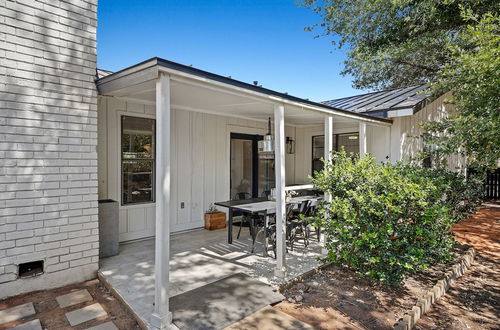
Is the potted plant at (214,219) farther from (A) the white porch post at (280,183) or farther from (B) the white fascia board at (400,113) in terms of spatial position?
(B) the white fascia board at (400,113)

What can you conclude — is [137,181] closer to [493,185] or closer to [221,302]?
[221,302]

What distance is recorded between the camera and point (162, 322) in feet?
8.32

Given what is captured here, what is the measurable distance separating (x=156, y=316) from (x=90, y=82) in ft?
9.96

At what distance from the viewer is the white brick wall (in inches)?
123

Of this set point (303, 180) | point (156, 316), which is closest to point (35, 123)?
point (156, 316)

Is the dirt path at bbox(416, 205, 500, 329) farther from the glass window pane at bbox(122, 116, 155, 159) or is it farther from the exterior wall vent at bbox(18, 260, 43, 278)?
the glass window pane at bbox(122, 116, 155, 159)

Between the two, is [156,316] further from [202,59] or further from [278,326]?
[202,59]

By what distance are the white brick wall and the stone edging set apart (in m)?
3.79

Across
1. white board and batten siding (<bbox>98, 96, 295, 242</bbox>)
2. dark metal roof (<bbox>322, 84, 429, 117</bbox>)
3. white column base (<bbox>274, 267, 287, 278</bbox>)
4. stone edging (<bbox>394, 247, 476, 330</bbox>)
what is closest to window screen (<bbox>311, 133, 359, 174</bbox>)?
dark metal roof (<bbox>322, 84, 429, 117</bbox>)

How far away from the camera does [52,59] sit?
11.2 ft

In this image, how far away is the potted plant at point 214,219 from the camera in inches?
240

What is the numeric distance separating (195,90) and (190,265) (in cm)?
249

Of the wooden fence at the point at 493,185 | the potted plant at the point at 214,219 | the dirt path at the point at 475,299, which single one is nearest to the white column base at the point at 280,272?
the dirt path at the point at 475,299

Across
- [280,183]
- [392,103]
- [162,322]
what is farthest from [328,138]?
[162,322]
